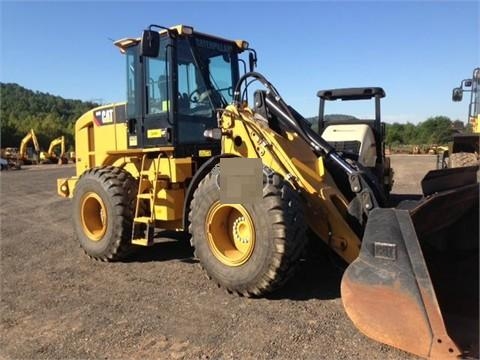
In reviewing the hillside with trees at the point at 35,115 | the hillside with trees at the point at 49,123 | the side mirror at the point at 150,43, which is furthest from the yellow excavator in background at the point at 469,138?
the hillside with trees at the point at 35,115

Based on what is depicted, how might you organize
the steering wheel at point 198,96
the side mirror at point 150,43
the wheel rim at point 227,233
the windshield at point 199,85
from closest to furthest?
1. the wheel rim at point 227,233
2. the side mirror at point 150,43
3. the windshield at point 199,85
4. the steering wheel at point 198,96

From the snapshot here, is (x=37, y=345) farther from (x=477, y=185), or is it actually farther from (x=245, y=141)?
(x=477, y=185)

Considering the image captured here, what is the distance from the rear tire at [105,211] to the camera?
5.90 meters

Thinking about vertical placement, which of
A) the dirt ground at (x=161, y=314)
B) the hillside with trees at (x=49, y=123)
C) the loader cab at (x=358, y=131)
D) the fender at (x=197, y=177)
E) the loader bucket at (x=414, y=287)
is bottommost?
the dirt ground at (x=161, y=314)

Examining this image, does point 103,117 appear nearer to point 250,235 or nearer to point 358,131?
point 250,235

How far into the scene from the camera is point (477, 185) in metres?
4.16

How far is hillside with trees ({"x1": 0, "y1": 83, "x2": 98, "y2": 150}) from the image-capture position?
68688mm

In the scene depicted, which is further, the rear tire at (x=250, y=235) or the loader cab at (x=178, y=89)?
the loader cab at (x=178, y=89)

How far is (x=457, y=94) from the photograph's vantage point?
1040cm

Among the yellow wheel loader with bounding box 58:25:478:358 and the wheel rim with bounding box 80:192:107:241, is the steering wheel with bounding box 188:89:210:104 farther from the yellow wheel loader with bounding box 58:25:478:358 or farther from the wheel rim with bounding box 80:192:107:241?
the wheel rim with bounding box 80:192:107:241

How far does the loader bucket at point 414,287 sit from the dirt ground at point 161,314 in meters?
0.25

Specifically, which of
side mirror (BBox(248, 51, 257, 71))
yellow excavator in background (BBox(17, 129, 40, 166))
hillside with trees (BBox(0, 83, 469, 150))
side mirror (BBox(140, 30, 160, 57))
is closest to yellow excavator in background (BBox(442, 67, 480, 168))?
side mirror (BBox(248, 51, 257, 71))

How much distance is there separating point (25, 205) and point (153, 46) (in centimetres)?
871

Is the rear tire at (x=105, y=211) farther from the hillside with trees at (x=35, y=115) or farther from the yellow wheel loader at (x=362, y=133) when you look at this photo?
the hillside with trees at (x=35, y=115)
